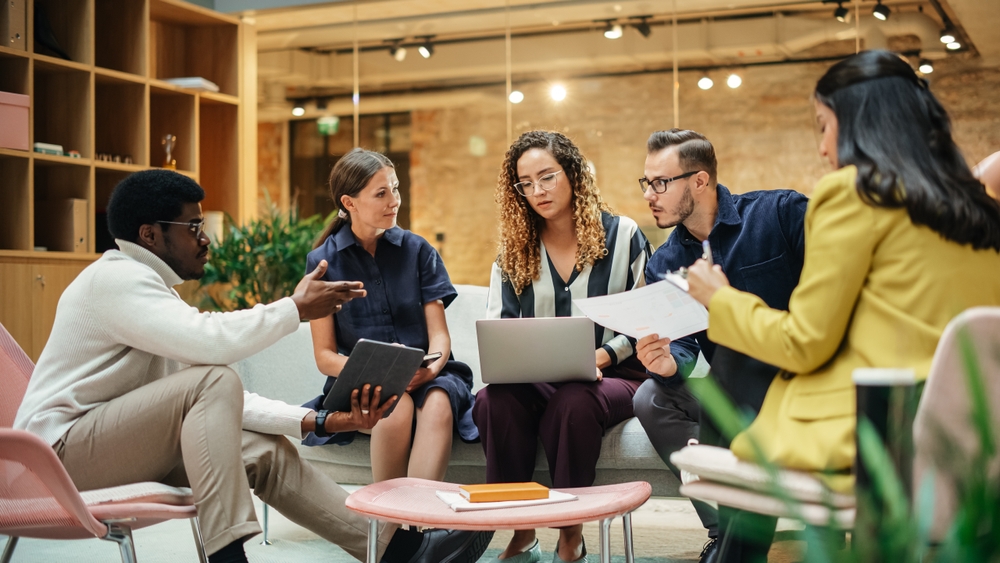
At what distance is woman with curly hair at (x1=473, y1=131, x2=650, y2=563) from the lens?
2.39m

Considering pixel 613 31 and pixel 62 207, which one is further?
pixel 613 31

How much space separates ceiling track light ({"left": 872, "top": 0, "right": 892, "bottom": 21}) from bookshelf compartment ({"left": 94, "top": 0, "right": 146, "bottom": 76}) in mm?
3978

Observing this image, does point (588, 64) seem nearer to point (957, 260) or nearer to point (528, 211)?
point (528, 211)

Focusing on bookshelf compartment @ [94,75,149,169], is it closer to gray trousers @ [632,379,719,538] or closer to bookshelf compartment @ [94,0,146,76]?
bookshelf compartment @ [94,0,146,76]

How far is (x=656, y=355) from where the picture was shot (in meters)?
2.23

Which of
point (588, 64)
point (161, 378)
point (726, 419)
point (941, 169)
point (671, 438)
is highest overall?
point (588, 64)

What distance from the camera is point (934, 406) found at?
3.89 feet

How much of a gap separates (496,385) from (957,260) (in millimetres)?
1330

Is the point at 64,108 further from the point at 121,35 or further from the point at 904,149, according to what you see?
the point at 904,149

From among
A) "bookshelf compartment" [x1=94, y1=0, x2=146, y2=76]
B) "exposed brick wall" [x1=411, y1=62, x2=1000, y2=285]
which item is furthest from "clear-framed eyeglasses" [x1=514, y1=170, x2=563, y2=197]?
"bookshelf compartment" [x1=94, y1=0, x2=146, y2=76]

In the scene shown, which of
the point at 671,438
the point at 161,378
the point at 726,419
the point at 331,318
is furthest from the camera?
the point at 331,318

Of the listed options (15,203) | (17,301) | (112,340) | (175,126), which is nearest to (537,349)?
(112,340)

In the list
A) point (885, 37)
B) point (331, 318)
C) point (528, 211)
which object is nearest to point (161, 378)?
point (331, 318)

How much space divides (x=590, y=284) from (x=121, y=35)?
351 cm
